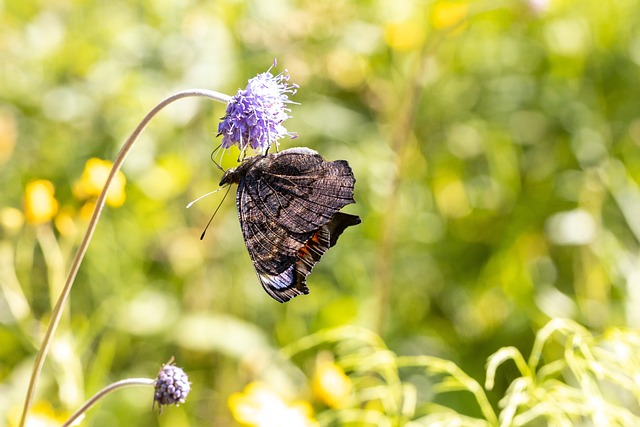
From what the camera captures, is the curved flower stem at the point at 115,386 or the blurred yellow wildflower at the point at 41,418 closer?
the curved flower stem at the point at 115,386

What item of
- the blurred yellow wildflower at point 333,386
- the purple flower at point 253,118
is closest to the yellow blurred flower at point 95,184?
the blurred yellow wildflower at point 333,386

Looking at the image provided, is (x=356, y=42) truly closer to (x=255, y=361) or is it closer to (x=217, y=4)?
(x=217, y=4)

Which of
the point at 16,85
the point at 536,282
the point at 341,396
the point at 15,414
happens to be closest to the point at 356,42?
the point at 536,282

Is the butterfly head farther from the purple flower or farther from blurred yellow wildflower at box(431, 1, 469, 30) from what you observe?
blurred yellow wildflower at box(431, 1, 469, 30)

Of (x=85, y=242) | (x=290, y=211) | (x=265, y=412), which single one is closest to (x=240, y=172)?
(x=290, y=211)

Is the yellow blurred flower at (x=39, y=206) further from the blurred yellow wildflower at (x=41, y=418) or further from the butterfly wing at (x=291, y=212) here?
the butterfly wing at (x=291, y=212)

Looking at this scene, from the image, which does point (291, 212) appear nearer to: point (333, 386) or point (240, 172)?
point (240, 172)

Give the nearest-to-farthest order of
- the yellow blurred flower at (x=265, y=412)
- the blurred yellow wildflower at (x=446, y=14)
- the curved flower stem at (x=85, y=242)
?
1. the curved flower stem at (x=85, y=242)
2. the yellow blurred flower at (x=265, y=412)
3. the blurred yellow wildflower at (x=446, y=14)
